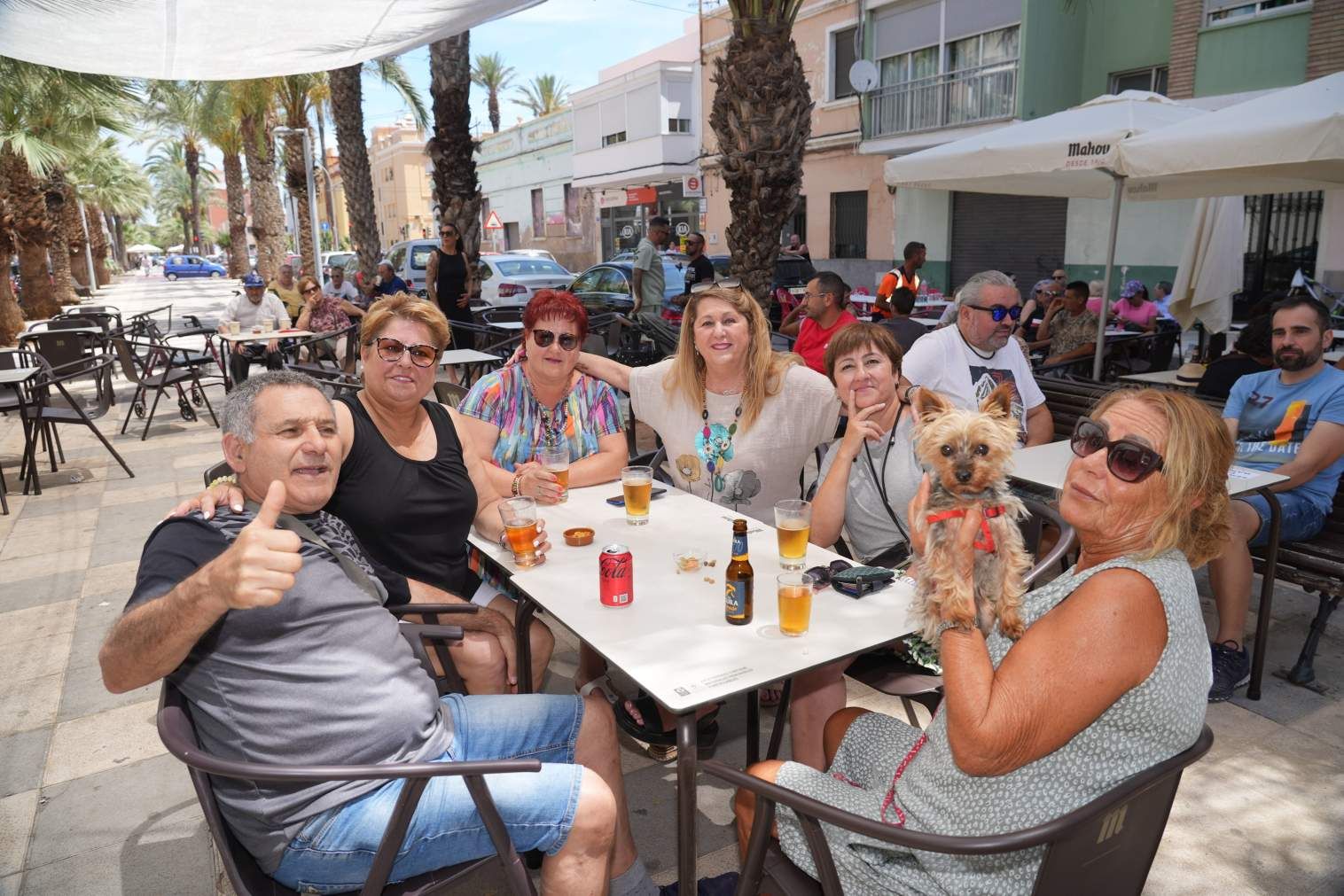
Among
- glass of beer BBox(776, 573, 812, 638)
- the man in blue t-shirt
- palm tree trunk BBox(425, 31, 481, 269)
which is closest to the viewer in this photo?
glass of beer BBox(776, 573, 812, 638)

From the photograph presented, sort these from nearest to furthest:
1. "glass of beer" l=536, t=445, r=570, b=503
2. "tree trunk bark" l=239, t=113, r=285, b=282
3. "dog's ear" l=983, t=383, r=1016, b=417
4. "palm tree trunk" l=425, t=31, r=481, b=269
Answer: "dog's ear" l=983, t=383, r=1016, b=417 → "glass of beer" l=536, t=445, r=570, b=503 → "palm tree trunk" l=425, t=31, r=481, b=269 → "tree trunk bark" l=239, t=113, r=285, b=282

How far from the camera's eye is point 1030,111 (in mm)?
16359

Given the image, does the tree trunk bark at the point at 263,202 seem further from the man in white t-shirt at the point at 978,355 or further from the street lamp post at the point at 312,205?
the man in white t-shirt at the point at 978,355

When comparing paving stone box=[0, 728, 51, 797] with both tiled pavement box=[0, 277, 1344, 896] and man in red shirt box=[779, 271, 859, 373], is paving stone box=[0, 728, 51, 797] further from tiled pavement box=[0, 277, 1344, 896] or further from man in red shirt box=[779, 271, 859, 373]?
man in red shirt box=[779, 271, 859, 373]

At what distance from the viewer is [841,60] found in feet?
67.6

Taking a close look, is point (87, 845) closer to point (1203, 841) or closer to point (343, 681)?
point (343, 681)

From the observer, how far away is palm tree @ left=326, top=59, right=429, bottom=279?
45.6ft

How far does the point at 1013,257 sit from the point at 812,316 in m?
13.9

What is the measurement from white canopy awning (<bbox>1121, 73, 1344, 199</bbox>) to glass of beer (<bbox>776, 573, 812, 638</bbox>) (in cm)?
426

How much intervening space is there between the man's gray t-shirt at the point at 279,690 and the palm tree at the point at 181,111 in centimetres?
764

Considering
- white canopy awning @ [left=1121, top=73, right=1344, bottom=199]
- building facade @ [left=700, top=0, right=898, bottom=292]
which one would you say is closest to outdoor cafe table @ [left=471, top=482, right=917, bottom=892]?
white canopy awning @ [left=1121, top=73, right=1344, bottom=199]

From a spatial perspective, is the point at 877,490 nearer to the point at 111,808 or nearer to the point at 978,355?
the point at 978,355

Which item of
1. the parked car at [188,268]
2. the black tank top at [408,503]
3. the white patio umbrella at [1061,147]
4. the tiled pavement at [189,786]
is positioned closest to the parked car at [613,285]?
the white patio umbrella at [1061,147]

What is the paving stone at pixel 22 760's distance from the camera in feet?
9.48
